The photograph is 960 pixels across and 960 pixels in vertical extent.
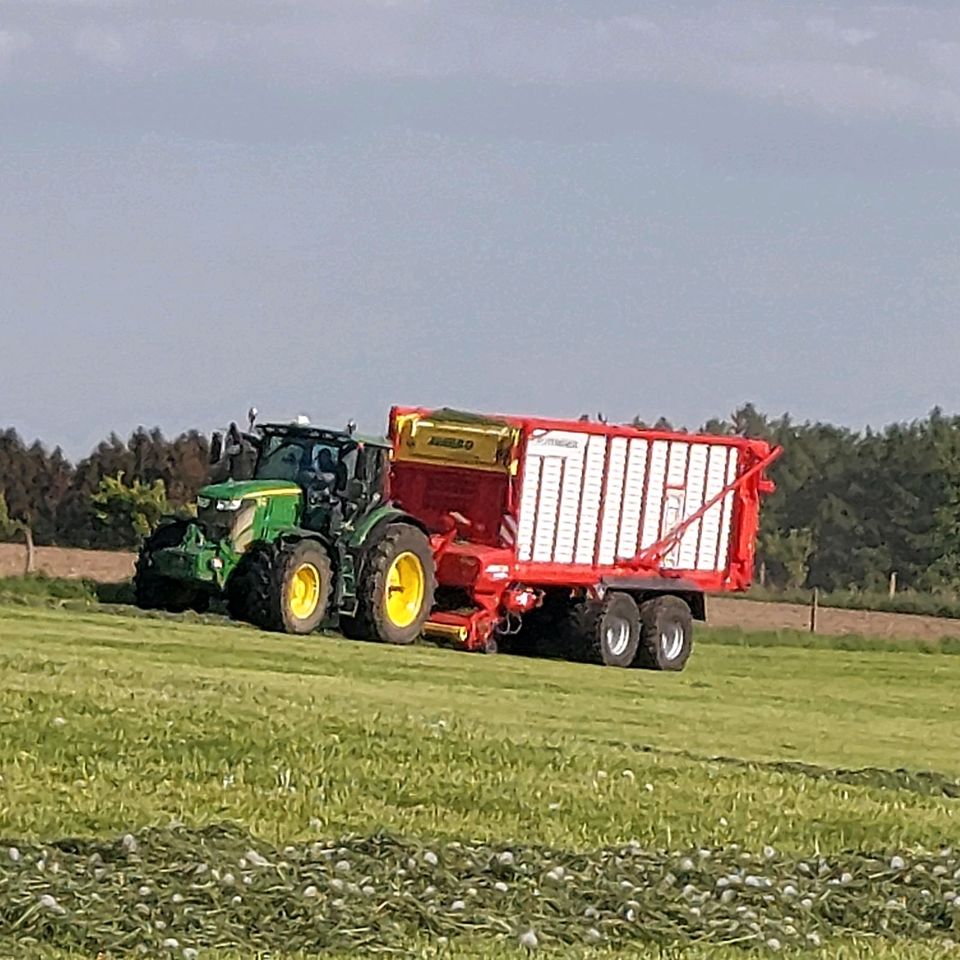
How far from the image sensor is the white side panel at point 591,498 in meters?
27.6

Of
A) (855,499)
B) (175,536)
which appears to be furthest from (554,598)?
(855,499)

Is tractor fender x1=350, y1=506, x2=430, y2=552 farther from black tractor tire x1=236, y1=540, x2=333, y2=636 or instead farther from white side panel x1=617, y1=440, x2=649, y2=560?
white side panel x1=617, y1=440, x2=649, y2=560

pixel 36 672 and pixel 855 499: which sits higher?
pixel 855 499

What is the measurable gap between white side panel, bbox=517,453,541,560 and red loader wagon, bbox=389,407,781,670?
Result: 12mm

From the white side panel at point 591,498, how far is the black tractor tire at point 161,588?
4499 mm

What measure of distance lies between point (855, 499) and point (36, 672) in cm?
7345

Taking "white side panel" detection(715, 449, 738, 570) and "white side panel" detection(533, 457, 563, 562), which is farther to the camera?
"white side panel" detection(715, 449, 738, 570)

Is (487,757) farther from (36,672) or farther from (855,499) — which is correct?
(855,499)

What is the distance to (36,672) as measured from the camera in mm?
16859

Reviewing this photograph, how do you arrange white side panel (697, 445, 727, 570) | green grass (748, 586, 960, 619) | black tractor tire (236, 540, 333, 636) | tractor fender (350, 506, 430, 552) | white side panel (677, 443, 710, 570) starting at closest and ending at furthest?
black tractor tire (236, 540, 333, 636)
tractor fender (350, 506, 430, 552)
white side panel (677, 443, 710, 570)
white side panel (697, 445, 727, 570)
green grass (748, 586, 960, 619)

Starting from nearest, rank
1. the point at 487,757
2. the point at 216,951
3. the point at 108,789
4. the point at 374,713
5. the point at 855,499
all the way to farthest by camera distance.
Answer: the point at 216,951
the point at 108,789
the point at 487,757
the point at 374,713
the point at 855,499

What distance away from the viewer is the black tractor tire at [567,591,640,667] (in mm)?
27562

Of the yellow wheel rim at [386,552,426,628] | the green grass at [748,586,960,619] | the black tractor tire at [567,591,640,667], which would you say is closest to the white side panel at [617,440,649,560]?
the black tractor tire at [567,591,640,667]

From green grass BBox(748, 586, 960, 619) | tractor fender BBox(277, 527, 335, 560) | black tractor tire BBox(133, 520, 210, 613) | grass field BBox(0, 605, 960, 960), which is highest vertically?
green grass BBox(748, 586, 960, 619)
